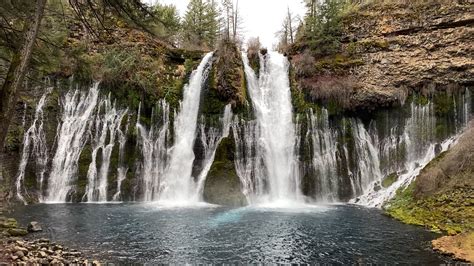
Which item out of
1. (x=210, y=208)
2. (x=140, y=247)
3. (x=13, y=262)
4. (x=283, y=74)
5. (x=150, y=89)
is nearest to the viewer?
(x=13, y=262)

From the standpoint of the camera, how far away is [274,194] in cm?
2012

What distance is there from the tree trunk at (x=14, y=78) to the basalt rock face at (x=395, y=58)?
18.2 m

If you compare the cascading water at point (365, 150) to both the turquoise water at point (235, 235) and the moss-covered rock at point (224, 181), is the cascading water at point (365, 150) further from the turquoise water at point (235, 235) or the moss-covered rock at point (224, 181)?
the moss-covered rock at point (224, 181)

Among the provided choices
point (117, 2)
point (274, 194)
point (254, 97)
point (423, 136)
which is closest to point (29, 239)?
point (117, 2)

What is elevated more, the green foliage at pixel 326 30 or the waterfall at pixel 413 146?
the green foliage at pixel 326 30

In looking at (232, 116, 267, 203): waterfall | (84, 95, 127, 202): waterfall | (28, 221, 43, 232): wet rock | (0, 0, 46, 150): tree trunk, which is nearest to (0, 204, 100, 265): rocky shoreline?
(28, 221, 43, 232): wet rock

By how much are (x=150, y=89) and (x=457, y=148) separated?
1710 centimetres

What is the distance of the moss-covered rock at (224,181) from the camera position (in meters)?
19.0

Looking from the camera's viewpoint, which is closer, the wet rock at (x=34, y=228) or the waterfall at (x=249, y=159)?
the wet rock at (x=34, y=228)

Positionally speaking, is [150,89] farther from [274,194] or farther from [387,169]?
[387,169]

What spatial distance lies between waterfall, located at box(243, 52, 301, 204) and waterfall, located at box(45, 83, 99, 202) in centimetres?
958

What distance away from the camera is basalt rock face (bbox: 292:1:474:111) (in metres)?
21.8

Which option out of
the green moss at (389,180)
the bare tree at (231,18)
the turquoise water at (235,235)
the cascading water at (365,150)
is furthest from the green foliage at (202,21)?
the turquoise water at (235,235)

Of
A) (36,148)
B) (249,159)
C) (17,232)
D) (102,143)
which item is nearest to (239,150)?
(249,159)
